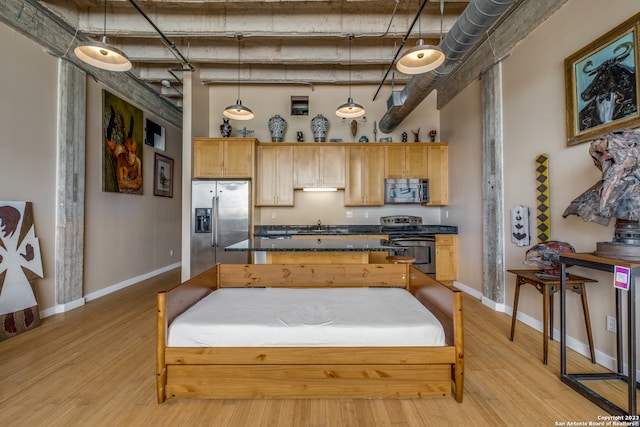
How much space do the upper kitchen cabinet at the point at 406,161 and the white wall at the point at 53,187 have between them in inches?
179

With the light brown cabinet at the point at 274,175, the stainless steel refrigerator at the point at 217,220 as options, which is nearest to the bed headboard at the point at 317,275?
the stainless steel refrigerator at the point at 217,220

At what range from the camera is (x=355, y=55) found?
4375mm

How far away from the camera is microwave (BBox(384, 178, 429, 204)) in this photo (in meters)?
5.07

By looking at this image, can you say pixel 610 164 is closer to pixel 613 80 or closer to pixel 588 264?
pixel 588 264

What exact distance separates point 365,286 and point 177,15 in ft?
13.7

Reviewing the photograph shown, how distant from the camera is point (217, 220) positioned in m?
4.61

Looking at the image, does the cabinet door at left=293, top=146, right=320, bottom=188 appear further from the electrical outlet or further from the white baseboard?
the electrical outlet

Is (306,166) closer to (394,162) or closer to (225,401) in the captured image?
(394,162)

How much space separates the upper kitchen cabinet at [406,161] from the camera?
16.7 feet

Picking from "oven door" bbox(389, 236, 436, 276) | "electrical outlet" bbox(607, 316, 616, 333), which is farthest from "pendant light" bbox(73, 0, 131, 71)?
"electrical outlet" bbox(607, 316, 616, 333)

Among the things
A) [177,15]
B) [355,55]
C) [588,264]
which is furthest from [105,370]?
[355,55]

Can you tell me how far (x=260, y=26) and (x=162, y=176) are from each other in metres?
3.65

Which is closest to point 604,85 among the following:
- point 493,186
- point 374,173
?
point 493,186

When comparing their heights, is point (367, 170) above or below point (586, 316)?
above
